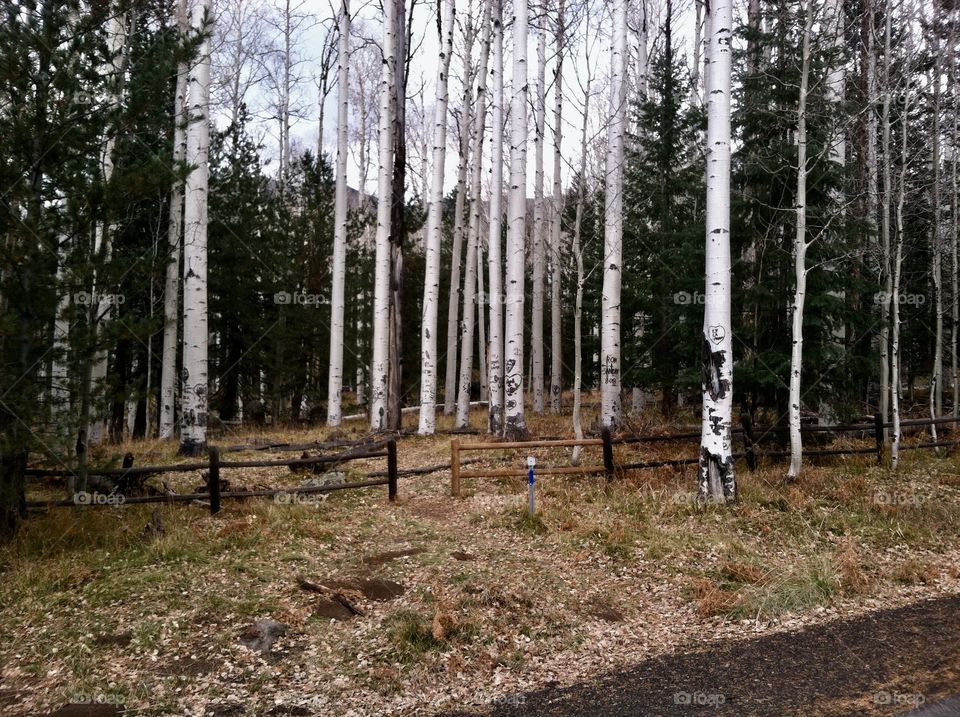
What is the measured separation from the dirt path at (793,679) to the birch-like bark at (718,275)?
3083mm

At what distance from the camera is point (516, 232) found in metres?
12.6

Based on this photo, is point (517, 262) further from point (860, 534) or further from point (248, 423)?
point (248, 423)

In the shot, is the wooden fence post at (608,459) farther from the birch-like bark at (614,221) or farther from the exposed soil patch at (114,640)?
the exposed soil patch at (114,640)

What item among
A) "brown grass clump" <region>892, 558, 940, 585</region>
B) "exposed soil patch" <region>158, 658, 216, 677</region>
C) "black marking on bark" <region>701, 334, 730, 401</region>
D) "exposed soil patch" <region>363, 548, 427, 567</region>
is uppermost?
"black marking on bark" <region>701, 334, 730, 401</region>

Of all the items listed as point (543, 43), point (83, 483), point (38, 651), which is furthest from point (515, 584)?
point (543, 43)

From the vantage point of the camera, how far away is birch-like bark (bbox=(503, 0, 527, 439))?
12.1 meters

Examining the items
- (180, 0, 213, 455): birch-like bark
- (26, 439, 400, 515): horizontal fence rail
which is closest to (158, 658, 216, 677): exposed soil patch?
(26, 439, 400, 515): horizontal fence rail

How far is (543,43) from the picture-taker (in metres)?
17.0

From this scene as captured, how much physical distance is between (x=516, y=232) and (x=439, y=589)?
27.8 ft

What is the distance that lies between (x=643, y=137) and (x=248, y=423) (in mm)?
15840

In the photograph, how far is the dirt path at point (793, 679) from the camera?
13.0 ft

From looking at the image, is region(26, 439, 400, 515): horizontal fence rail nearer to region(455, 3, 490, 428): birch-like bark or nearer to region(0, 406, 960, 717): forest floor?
region(0, 406, 960, 717): forest floor

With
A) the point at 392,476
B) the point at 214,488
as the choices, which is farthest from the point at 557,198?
the point at 214,488

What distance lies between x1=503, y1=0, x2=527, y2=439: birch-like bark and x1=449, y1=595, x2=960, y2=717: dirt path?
7986mm
